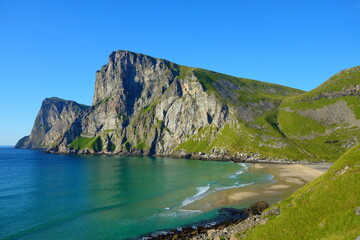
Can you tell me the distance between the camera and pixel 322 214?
30844mm

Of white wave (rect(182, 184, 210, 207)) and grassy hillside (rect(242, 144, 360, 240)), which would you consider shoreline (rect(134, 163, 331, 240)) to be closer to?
white wave (rect(182, 184, 210, 207))

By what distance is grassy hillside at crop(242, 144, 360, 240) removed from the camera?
2744 centimetres

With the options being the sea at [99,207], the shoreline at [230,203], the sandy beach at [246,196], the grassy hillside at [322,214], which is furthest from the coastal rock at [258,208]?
the grassy hillside at [322,214]

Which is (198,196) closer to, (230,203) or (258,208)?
(230,203)

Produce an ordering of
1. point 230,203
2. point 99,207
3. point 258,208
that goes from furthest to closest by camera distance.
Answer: point 230,203 < point 99,207 < point 258,208

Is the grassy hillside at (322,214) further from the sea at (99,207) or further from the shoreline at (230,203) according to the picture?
the sea at (99,207)

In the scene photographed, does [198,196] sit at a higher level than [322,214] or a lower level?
lower

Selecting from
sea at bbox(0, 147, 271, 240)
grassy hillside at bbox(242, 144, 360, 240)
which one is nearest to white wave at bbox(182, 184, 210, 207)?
sea at bbox(0, 147, 271, 240)

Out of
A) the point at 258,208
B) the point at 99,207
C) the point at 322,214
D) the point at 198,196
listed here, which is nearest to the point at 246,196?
the point at 198,196

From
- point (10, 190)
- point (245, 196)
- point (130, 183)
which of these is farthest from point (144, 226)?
point (10, 190)

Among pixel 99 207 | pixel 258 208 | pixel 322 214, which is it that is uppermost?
pixel 322 214

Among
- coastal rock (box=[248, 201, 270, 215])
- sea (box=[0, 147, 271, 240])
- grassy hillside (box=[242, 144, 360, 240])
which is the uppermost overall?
grassy hillside (box=[242, 144, 360, 240])

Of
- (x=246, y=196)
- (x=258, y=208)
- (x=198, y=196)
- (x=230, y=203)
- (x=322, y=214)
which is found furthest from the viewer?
(x=198, y=196)

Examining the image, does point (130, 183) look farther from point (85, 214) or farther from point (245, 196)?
point (245, 196)
